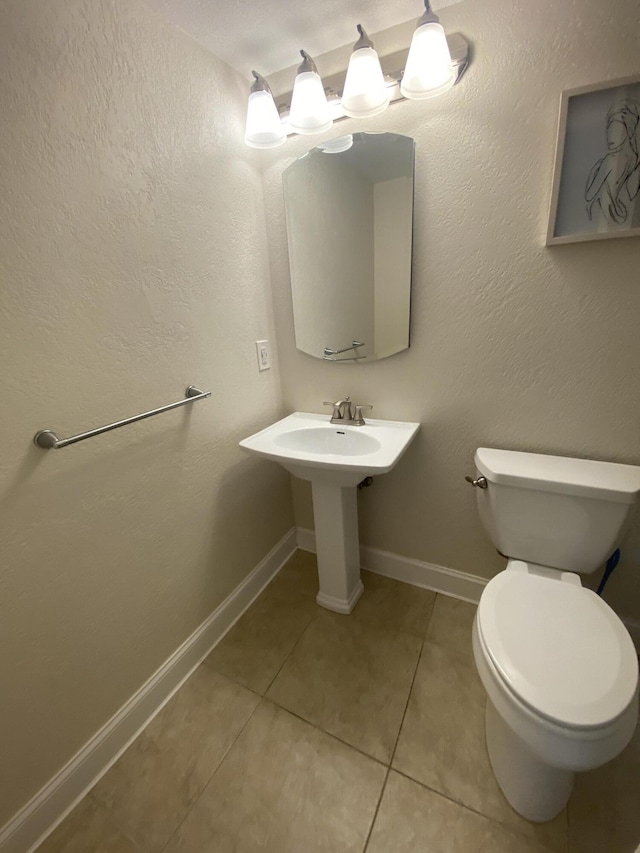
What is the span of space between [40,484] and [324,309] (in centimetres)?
113

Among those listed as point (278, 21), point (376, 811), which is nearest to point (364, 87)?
point (278, 21)

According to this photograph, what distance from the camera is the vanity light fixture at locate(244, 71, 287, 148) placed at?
3.92 feet

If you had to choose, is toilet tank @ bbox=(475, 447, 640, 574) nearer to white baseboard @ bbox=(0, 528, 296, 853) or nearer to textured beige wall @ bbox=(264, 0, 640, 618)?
textured beige wall @ bbox=(264, 0, 640, 618)

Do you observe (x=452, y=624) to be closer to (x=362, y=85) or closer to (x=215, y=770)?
(x=215, y=770)

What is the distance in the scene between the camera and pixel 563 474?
1092 mm

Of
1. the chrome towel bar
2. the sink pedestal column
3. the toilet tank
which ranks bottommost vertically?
the sink pedestal column

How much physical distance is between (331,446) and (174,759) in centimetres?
112

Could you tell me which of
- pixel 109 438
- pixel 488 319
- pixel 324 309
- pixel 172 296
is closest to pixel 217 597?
Result: pixel 109 438

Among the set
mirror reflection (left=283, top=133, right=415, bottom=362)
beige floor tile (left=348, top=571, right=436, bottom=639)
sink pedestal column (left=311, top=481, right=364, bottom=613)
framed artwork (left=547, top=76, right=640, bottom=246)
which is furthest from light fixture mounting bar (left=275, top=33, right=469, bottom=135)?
beige floor tile (left=348, top=571, right=436, bottom=639)

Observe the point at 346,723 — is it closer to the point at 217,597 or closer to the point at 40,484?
the point at 217,597

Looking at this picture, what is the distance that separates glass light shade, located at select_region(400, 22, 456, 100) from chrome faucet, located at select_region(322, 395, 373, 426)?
3.25 feet

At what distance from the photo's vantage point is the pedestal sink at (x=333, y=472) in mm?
1275

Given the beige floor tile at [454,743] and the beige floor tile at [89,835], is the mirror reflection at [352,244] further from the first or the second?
the beige floor tile at [89,835]

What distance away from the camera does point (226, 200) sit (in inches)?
50.7
